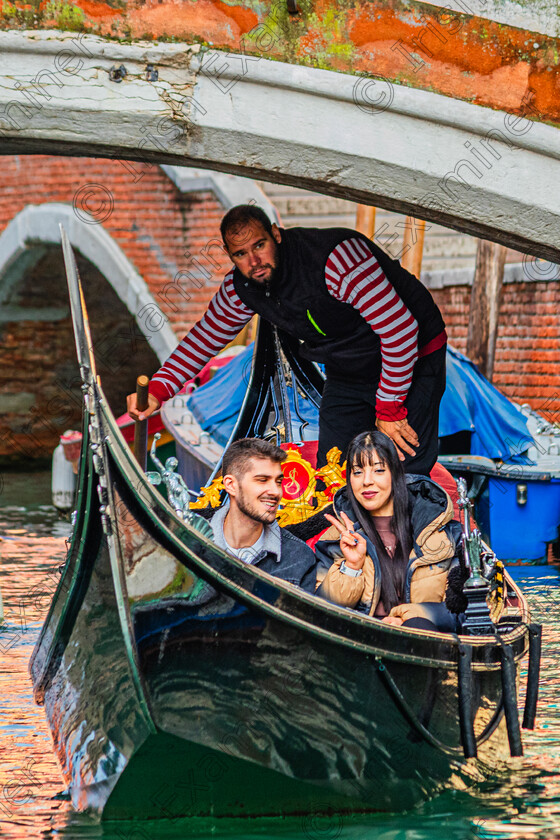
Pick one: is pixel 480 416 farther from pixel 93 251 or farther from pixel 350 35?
pixel 93 251

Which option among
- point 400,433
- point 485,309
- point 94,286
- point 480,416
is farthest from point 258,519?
point 94,286

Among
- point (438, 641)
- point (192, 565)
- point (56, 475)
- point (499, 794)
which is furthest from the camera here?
point (56, 475)

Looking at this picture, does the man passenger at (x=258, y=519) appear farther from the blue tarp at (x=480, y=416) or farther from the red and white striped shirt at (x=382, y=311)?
the blue tarp at (x=480, y=416)

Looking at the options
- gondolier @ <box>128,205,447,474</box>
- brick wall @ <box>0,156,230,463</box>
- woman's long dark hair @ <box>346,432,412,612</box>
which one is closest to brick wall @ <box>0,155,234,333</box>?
brick wall @ <box>0,156,230,463</box>

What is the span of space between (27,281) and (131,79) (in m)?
5.39

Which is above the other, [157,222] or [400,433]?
[157,222]

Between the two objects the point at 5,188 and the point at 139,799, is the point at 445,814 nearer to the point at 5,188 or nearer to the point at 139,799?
the point at 139,799

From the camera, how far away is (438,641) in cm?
188

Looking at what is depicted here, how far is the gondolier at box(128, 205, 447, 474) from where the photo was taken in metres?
2.31

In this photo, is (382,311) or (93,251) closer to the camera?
(382,311)

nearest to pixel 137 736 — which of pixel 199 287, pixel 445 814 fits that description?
pixel 445 814

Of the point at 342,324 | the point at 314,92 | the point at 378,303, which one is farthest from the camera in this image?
the point at 342,324

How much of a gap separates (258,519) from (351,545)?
0.16 metres

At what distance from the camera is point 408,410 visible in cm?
243
